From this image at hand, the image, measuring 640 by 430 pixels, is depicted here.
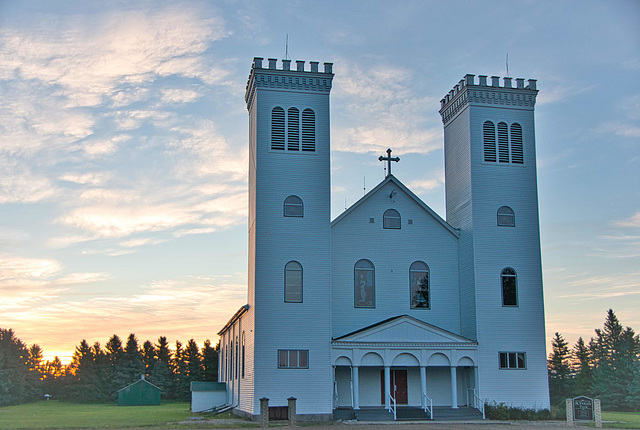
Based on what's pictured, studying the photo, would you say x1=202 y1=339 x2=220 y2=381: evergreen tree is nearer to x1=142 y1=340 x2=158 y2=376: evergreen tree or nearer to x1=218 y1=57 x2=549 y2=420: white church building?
x1=142 y1=340 x2=158 y2=376: evergreen tree

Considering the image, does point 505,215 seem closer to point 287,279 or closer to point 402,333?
point 402,333

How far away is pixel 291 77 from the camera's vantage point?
33312 mm

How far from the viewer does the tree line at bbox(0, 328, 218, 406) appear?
257 ft

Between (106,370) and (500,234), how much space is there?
60499 millimetres

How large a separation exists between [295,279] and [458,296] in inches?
338

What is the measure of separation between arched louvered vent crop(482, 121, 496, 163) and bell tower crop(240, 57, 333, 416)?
26.0 ft

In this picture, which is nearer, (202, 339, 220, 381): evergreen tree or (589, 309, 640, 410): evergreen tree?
(589, 309, 640, 410): evergreen tree

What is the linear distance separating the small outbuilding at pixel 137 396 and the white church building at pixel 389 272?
3199 cm

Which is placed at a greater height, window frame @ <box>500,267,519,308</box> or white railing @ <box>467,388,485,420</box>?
window frame @ <box>500,267,519,308</box>

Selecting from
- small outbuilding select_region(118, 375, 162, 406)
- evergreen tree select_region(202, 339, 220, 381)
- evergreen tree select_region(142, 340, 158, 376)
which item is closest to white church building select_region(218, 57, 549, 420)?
small outbuilding select_region(118, 375, 162, 406)

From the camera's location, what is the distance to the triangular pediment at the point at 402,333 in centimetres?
3125

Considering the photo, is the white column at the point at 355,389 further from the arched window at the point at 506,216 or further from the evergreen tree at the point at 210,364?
the evergreen tree at the point at 210,364

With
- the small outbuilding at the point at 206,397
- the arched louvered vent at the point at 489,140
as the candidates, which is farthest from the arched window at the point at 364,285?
the small outbuilding at the point at 206,397

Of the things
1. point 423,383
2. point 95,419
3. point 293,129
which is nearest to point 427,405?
point 423,383
